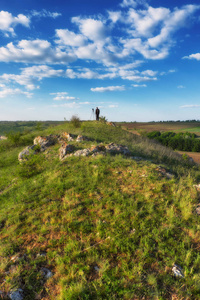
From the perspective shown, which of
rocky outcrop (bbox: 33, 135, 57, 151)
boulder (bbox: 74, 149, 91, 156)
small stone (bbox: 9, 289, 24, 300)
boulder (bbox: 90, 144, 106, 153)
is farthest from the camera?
rocky outcrop (bbox: 33, 135, 57, 151)

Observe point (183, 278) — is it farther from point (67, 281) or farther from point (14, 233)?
point (14, 233)

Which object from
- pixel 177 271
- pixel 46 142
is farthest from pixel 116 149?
pixel 177 271

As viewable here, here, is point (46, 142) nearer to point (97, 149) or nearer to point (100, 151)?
point (97, 149)

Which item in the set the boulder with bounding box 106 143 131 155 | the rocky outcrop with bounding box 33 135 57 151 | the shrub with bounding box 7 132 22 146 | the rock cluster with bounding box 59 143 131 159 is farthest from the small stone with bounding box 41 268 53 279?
the shrub with bounding box 7 132 22 146

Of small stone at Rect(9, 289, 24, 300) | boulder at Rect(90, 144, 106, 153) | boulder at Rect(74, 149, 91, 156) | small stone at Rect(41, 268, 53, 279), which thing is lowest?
small stone at Rect(9, 289, 24, 300)

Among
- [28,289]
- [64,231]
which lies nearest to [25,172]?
[64,231]

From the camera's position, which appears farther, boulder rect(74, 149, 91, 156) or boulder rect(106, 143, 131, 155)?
boulder rect(106, 143, 131, 155)

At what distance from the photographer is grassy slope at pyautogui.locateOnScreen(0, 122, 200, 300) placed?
3600 millimetres

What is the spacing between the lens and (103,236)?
16.3ft

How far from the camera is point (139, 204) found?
6.29 metres

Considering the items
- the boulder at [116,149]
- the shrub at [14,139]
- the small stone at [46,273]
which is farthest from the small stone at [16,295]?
the shrub at [14,139]

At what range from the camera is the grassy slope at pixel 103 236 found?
3600mm

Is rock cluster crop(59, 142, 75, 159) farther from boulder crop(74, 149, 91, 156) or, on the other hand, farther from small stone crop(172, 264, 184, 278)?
small stone crop(172, 264, 184, 278)

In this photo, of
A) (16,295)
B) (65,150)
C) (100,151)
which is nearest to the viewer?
(16,295)
